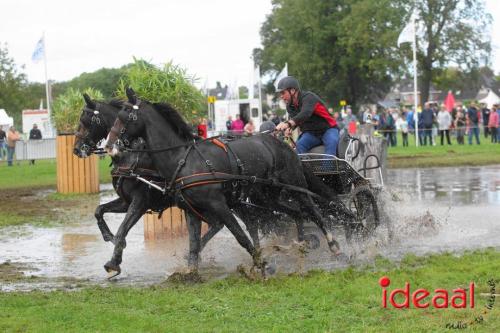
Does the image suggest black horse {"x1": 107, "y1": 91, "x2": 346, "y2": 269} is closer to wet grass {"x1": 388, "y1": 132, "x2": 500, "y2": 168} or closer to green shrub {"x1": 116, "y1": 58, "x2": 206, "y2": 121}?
green shrub {"x1": 116, "y1": 58, "x2": 206, "y2": 121}

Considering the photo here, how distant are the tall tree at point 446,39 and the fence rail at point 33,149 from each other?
1510 inches

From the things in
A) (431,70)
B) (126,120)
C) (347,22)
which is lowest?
(126,120)

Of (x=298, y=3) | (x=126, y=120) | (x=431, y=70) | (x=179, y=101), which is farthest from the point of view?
(x=298, y=3)

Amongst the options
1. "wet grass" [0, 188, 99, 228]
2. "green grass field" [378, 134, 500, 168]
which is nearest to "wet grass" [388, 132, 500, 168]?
"green grass field" [378, 134, 500, 168]

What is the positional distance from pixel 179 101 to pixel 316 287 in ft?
20.8

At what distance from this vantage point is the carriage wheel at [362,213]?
447 inches

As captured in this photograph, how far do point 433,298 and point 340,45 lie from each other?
6703cm

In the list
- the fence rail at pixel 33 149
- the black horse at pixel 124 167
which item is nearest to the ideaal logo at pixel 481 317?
the black horse at pixel 124 167

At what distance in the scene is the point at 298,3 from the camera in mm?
76188

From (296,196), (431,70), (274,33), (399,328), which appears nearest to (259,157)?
(296,196)

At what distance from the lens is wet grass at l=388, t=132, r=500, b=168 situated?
2572 centimetres

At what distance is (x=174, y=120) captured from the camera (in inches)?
382

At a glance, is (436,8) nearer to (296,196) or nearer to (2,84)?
(2,84)

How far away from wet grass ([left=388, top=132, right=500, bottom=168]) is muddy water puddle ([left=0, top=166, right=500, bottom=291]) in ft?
29.6
